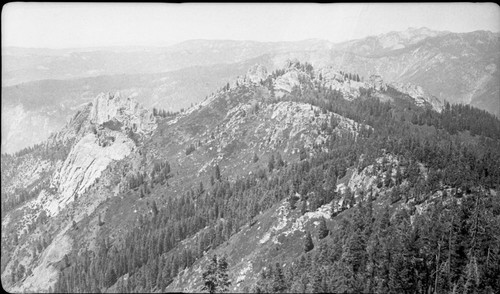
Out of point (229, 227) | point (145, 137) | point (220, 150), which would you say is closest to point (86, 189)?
point (145, 137)

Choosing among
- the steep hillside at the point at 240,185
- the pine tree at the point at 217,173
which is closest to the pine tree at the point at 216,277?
the steep hillside at the point at 240,185

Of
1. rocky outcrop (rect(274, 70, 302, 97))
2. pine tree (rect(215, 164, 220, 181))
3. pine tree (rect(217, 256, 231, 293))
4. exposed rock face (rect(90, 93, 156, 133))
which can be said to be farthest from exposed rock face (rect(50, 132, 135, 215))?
pine tree (rect(217, 256, 231, 293))

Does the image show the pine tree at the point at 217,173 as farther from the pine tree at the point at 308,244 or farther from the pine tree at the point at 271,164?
the pine tree at the point at 308,244

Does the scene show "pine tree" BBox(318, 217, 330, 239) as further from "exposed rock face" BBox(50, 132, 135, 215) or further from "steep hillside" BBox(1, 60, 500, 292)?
"exposed rock face" BBox(50, 132, 135, 215)

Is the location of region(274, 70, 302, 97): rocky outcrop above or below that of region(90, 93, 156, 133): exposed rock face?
above

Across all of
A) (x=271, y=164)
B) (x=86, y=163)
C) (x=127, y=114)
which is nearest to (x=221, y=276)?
(x=271, y=164)

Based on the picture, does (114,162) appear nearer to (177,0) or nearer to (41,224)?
(41,224)
